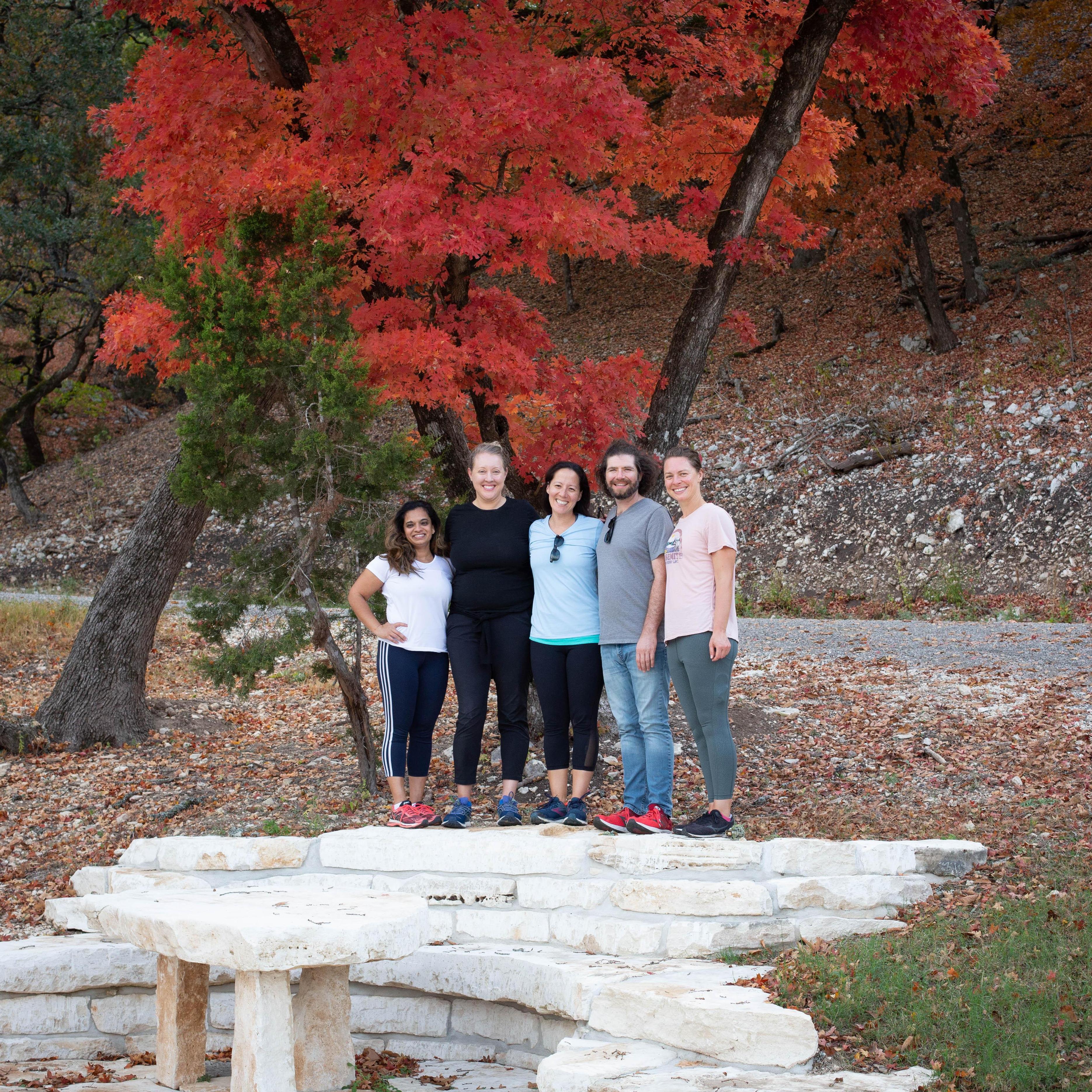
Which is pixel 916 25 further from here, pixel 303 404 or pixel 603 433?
pixel 303 404

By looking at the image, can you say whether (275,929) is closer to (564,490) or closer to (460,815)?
(460,815)

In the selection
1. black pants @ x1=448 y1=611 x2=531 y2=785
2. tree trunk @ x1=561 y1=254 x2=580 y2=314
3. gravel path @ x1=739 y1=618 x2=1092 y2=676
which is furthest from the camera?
tree trunk @ x1=561 y1=254 x2=580 y2=314

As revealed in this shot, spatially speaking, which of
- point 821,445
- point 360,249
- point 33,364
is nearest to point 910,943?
point 360,249

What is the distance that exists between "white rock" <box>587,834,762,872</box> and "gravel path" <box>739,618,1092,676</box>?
4565mm

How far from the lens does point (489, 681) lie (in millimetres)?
4957

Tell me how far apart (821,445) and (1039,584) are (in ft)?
15.9

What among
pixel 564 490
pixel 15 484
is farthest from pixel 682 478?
pixel 15 484

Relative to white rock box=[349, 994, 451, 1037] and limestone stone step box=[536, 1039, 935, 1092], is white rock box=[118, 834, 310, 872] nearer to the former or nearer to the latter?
white rock box=[349, 994, 451, 1037]

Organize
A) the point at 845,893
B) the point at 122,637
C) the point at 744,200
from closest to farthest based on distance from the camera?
1. the point at 845,893
2. the point at 744,200
3. the point at 122,637

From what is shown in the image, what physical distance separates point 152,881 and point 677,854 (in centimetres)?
236

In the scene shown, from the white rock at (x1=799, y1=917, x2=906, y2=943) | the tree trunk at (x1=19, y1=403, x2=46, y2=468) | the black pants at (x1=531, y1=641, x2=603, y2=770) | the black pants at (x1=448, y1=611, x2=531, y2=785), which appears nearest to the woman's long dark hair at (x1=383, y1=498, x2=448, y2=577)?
the black pants at (x1=448, y1=611, x2=531, y2=785)

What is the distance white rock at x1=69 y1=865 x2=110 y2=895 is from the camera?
502 cm

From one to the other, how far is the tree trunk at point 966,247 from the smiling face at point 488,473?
14238mm

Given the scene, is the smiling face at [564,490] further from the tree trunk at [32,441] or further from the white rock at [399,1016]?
the tree trunk at [32,441]
